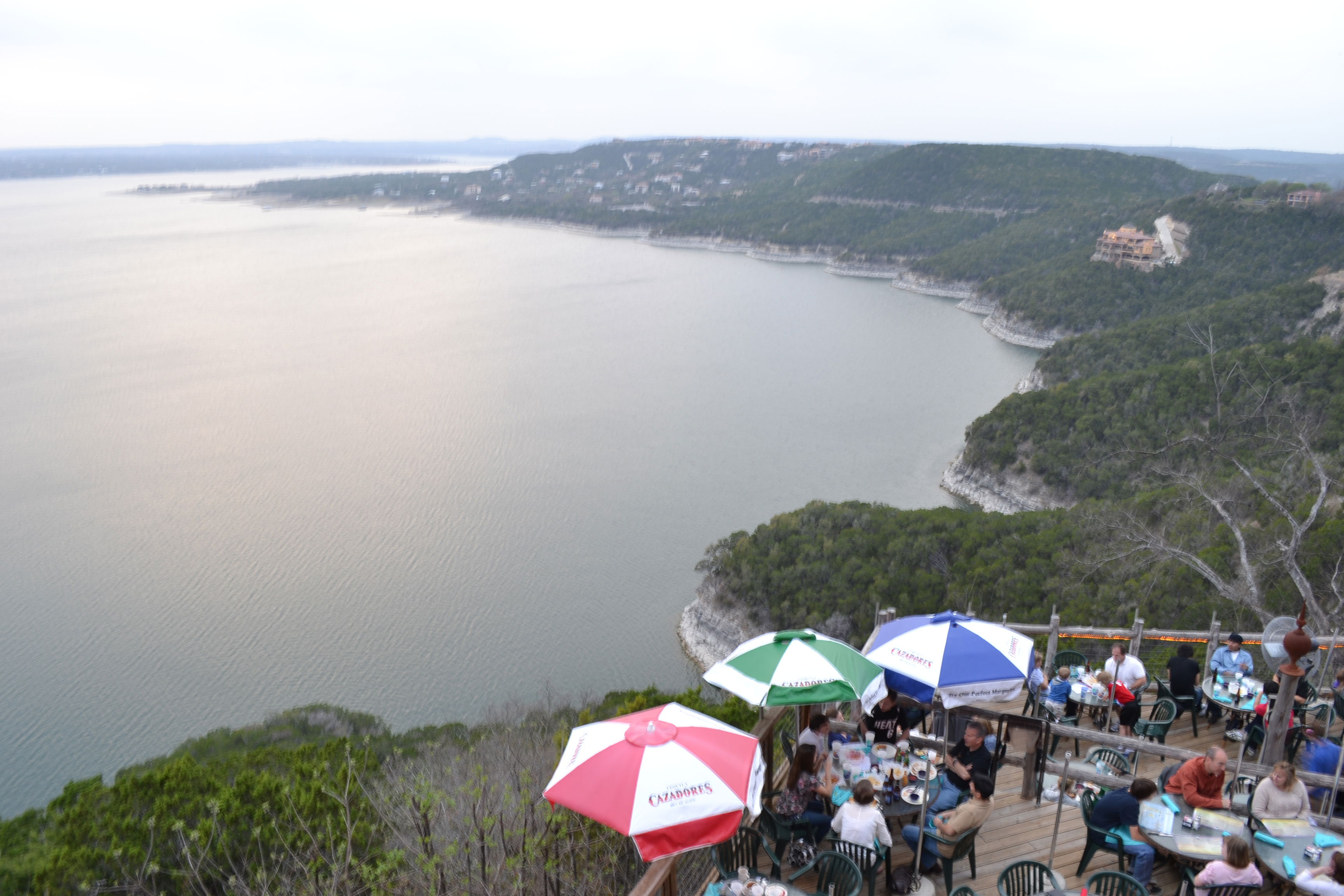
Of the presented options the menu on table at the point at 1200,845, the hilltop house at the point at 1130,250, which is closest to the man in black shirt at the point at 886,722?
the menu on table at the point at 1200,845

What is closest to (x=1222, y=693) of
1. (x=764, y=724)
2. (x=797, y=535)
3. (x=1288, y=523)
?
(x=764, y=724)

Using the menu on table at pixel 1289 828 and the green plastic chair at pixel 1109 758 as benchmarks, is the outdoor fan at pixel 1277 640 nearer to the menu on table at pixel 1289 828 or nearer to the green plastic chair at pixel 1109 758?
the menu on table at pixel 1289 828

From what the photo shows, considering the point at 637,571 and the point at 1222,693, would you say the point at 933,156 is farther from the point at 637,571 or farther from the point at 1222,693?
the point at 1222,693

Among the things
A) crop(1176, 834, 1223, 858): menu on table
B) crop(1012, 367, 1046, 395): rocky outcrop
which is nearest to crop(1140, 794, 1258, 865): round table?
crop(1176, 834, 1223, 858): menu on table

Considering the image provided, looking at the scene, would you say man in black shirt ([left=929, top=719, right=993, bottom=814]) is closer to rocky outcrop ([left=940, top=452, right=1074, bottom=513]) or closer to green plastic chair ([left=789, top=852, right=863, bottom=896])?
green plastic chair ([left=789, top=852, right=863, bottom=896])

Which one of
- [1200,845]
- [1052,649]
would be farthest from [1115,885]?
[1052,649]

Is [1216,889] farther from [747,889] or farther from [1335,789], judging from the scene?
[747,889]
